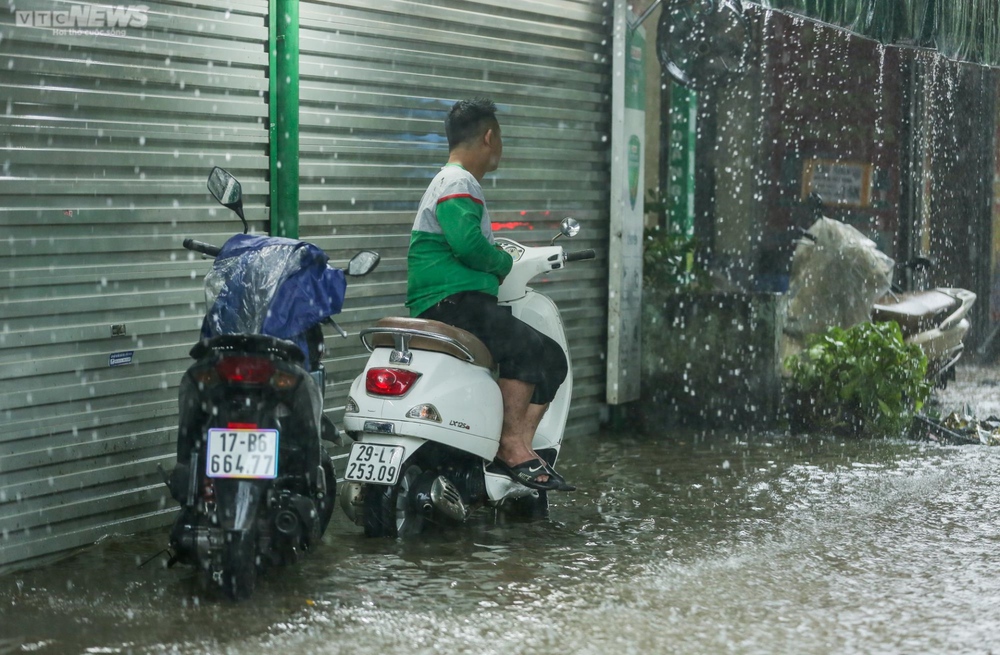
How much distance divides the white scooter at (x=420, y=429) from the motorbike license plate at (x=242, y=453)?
811 millimetres

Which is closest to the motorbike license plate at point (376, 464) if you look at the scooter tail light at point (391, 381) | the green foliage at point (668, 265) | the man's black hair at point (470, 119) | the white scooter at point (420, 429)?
the white scooter at point (420, 429)

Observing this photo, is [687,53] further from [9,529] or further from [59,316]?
[9,529]

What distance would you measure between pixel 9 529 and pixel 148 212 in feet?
5.31

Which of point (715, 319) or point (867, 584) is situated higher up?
point (715, 319)

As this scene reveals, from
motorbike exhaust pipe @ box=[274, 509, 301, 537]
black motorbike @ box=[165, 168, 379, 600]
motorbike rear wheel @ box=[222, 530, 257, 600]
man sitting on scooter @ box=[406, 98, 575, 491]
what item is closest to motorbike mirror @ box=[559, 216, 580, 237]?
man sitting on scooter @ box=[406, 98, 575, 491]

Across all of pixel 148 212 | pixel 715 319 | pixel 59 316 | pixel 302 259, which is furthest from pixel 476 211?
pixel 715 319

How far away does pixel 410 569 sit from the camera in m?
5.49

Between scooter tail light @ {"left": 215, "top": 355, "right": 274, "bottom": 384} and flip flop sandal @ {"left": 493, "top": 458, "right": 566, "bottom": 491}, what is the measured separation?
170 centimetres

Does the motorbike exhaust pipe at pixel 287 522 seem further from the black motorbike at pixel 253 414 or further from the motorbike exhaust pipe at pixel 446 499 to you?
the motorbike exhaust pipe at pixel 446 499

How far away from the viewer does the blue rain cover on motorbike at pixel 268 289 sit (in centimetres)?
546

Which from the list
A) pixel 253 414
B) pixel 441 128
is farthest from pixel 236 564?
pixel 441 128

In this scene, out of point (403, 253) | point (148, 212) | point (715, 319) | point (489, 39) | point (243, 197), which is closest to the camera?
point (148, 212)

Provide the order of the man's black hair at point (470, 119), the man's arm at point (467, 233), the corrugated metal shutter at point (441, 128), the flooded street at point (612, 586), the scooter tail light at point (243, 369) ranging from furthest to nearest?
the corrugated metal shutter at point (441, 128), the man's black hair at point (470, 119), the man's arm at point (467, 233), the scooter tail light at point (243, 369), the flooded street at point (612, 586)

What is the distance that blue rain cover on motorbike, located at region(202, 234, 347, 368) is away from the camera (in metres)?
5.46
